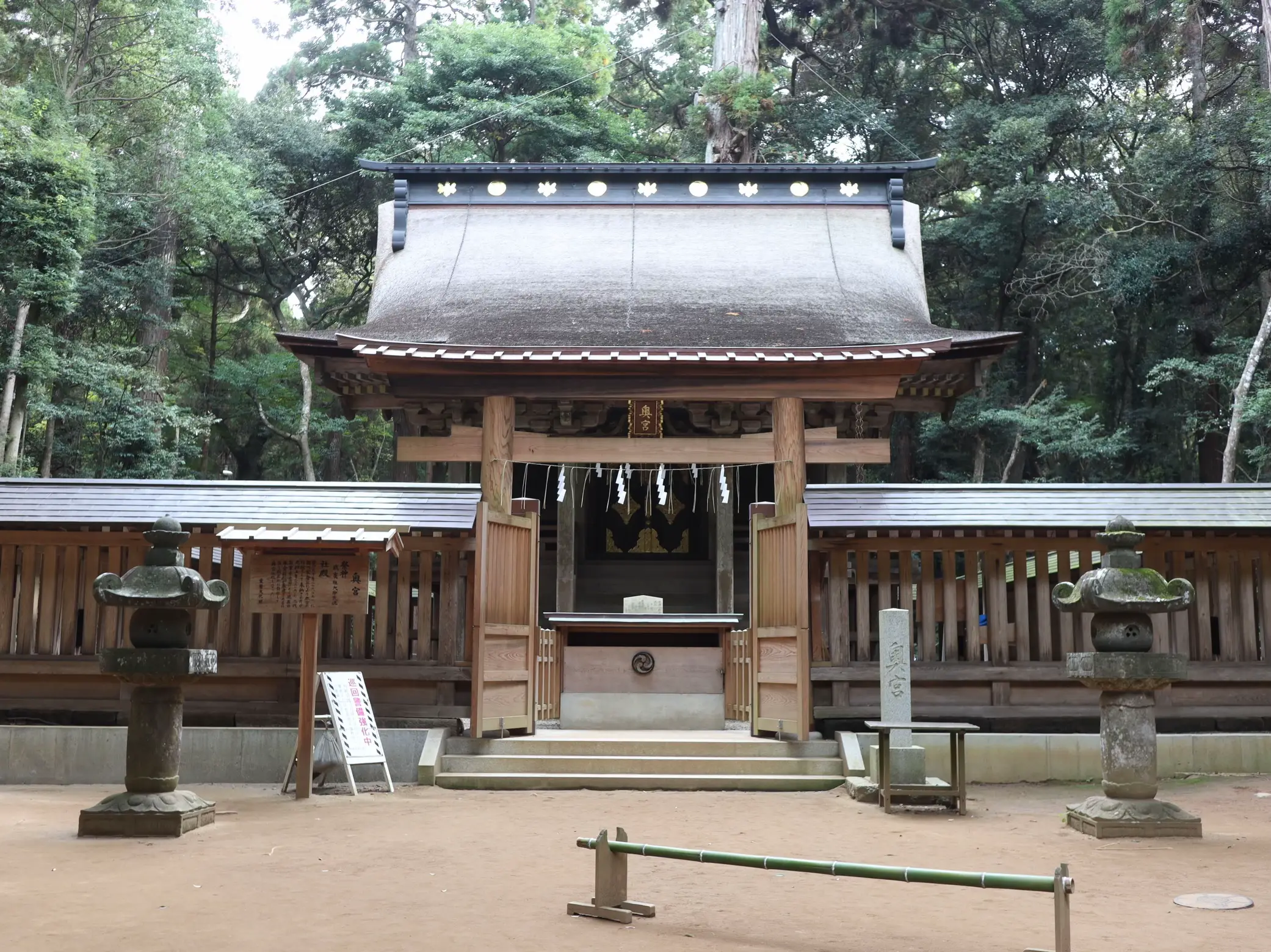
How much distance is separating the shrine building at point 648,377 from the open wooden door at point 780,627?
29 millimetres

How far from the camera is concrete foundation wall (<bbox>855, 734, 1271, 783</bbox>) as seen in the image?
1113 centimetres

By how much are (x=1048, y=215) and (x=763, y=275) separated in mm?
8774

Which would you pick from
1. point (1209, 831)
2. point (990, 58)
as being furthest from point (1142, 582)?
point (990, 58)

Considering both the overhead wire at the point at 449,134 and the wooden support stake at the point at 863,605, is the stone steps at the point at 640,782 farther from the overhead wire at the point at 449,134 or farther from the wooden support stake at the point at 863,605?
the overhead wire at the point at 449,134

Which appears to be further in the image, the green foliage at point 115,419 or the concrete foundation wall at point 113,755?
the green foliage at point 115,419

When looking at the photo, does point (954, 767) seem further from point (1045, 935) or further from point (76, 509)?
point (76, 509)

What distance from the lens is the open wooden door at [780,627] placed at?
11.4m

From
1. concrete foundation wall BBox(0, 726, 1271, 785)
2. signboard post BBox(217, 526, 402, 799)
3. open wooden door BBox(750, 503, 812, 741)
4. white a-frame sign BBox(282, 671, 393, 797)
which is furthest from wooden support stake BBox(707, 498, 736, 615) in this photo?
signboard post BBox(217, 526, 402, 799)

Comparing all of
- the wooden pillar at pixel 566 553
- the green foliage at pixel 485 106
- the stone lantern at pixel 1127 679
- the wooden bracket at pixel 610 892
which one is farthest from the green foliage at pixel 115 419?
the wooden bracket at pixel 610 892

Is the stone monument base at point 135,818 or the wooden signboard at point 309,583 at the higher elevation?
the wooden signboard at point 309,583

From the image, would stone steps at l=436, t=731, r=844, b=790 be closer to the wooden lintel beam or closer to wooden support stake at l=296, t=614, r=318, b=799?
wooden support stake at l=296, t=614, r=318, b=799

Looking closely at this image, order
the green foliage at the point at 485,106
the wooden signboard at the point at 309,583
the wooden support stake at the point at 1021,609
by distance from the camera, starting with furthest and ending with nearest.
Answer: the green foliage at the point at 485,106 → the wooden support stake at the point at 1021,609 → the wooden signboard at the point at 309,583

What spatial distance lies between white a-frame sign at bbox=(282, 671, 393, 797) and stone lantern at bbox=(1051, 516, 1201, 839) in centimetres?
579

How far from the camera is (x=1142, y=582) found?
8.61 meters
